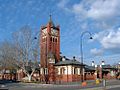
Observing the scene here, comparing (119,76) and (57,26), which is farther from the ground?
(57,26)

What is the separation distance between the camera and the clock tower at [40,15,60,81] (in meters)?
74.8

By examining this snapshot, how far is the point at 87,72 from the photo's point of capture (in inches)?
3196

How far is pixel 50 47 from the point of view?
8381 cm

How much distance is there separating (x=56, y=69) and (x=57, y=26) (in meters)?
19.1

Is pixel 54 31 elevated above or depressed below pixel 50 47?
above

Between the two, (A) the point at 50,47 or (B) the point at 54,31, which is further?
(B) the point at 54,31

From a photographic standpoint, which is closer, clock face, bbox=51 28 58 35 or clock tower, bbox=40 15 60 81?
clock tower, bbox=40 15 60 81

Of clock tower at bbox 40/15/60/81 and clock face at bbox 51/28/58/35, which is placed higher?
clock face at bbox 51/28/58/35

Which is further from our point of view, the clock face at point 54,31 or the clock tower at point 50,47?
the clock face at point 54,31

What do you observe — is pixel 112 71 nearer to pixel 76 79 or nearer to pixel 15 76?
pixel 76 79

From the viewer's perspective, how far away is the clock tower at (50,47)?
74.8 m

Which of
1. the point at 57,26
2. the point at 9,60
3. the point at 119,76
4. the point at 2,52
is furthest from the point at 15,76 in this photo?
the point at 119,76

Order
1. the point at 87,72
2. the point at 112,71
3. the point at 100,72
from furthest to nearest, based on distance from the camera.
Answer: the point at 112,71
the point at 100,72
the point at 87,72

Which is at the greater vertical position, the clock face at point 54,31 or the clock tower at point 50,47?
the clock face at point 54,31
